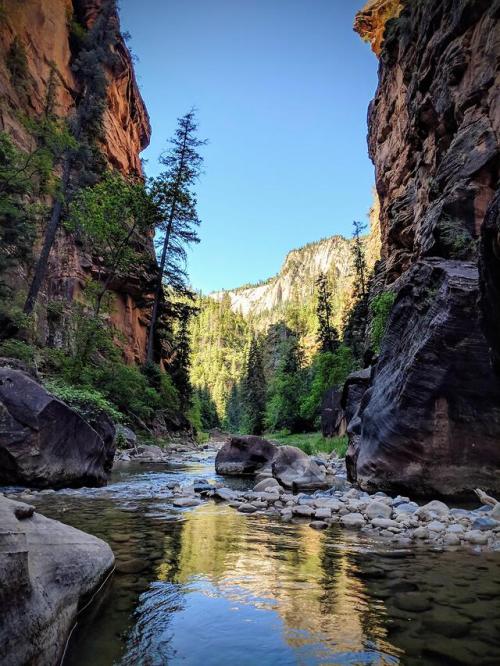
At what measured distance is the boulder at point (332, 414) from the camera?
28219 millimetres

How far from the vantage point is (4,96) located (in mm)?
22406

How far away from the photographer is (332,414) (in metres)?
30.2

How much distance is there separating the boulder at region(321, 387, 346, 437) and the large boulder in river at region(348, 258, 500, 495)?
17.9 m

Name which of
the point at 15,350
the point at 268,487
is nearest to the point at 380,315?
the point at 268,487

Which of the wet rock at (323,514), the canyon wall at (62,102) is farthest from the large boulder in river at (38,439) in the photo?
the canyon wall at (62,102)

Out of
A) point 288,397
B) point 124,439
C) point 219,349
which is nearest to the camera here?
point 124,439

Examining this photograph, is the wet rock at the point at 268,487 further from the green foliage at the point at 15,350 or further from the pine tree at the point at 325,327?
the pine tree at the point at 325,327

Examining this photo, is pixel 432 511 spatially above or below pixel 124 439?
below

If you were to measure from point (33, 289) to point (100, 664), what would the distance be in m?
19.4

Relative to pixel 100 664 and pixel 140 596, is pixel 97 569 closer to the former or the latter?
pixel 140 596

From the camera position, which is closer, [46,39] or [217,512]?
[217,512]

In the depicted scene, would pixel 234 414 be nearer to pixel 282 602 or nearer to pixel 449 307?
pixel 449 307

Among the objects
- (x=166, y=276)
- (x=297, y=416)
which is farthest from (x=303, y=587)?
(x=297, y=416)

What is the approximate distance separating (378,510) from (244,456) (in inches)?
357
